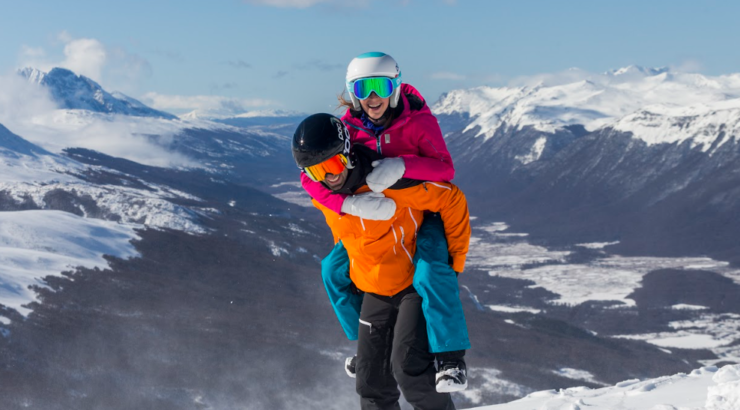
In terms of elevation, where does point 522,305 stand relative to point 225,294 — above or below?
below

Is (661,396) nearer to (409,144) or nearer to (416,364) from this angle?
(416,364)

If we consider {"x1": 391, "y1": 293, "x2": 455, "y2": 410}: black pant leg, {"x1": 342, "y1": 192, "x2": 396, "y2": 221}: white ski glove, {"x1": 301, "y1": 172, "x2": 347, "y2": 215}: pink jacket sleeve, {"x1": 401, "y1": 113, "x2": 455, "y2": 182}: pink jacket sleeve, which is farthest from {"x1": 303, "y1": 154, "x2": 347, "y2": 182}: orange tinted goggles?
{"x1": 391, "y1": 293, "x2": 455, "y2": 410}: black pant leg

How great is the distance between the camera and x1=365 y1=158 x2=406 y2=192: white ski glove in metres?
7.13

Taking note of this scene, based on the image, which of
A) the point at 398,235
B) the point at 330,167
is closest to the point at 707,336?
the point at 398,235

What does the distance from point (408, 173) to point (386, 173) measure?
0.88 ft

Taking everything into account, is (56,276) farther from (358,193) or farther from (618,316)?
(618,316)

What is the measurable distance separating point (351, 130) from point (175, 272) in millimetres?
133409

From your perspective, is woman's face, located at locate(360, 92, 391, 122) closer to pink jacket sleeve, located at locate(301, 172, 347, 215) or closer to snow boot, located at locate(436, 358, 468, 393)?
pink jacket sleeve, located at locate(301, 172, 347, 215)

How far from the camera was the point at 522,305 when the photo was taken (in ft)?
629

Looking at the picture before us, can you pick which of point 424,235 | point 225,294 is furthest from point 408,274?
point 225,294

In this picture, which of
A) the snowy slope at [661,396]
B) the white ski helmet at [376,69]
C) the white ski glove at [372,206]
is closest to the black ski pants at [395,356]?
the white ski glove at [372,206]

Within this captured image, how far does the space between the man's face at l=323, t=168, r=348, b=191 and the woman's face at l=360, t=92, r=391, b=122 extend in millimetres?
793

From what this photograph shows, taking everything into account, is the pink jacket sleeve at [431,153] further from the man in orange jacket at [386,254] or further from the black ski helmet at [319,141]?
the black ski helmet at [319,141]

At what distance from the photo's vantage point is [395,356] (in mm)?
7508
